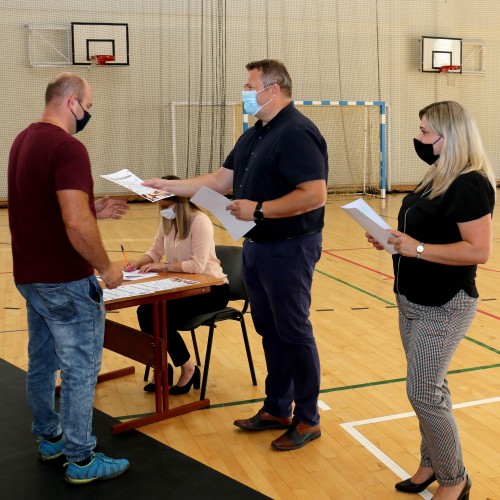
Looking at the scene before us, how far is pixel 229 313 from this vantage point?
3.94 m

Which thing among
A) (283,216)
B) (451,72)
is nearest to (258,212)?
(283,216)

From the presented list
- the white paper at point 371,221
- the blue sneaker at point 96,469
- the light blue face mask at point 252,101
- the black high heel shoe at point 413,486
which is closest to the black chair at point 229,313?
the blue sneaker at point 96,469

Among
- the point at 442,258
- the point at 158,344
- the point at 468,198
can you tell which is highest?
the point at 468,198

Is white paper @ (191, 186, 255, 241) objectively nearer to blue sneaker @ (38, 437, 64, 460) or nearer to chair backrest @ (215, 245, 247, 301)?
chair backrest @ (215, 245, 247, 301)

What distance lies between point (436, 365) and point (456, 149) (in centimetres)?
76

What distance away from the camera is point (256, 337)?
498 cm

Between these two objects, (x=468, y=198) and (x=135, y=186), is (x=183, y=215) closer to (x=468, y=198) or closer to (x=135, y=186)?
(x=135, y=186)

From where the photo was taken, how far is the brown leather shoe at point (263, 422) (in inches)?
137

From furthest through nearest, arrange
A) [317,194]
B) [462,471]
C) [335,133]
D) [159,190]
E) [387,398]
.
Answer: [335,133]
[387,398]
[159,190]
[317,194]
[462,471]

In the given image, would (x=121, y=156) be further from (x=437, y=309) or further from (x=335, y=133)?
(x=437, y=309)

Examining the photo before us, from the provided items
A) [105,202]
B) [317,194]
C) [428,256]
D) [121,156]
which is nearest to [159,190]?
[105,202]

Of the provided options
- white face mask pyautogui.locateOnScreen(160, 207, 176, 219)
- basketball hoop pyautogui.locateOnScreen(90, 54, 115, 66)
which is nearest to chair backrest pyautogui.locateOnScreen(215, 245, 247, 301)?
white face mask pyautogui.locateOnScreen(160, 207, 176, 219)

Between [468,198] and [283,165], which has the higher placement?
[283,165]

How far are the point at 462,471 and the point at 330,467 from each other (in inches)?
24.7
